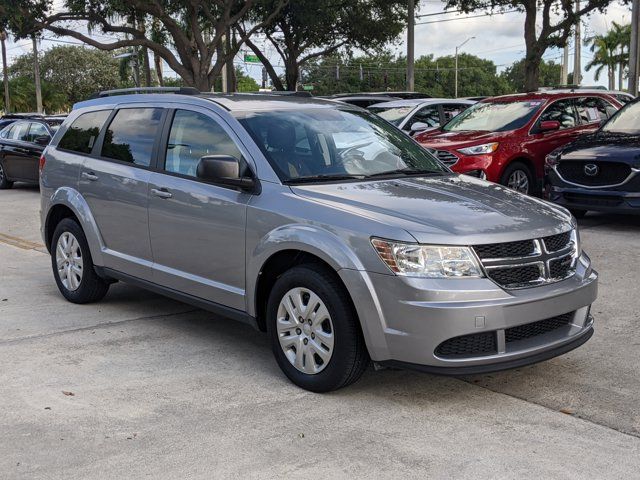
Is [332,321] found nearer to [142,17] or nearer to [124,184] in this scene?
[124,184]

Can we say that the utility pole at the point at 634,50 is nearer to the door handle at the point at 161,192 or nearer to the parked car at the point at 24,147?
the parked car at the point at 24,147

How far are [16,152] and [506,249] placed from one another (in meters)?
15.3

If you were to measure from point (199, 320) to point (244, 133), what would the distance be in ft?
5.97

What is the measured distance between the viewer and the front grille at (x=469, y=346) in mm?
4289

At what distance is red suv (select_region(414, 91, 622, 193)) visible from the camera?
37.3 feet

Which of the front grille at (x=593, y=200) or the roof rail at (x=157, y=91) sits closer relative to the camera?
the roof rail at (x=157, y=91)

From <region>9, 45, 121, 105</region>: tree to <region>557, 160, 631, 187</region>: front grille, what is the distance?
231ft

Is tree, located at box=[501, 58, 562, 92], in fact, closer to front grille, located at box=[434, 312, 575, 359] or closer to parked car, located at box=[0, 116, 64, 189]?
parked car, located at box=[0, 116, 64, 189]

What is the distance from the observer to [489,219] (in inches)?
179

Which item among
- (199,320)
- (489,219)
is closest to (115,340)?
(199,320)

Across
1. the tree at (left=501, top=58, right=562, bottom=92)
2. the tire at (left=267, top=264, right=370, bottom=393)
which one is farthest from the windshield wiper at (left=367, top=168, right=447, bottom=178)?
the tree at (left=501, top=58, right=562, bottom=92)

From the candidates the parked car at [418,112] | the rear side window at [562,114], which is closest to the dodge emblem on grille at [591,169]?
the rear side window at [562,114]

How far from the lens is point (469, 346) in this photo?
4320 mm

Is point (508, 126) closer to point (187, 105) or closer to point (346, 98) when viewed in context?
point (346, 98)
